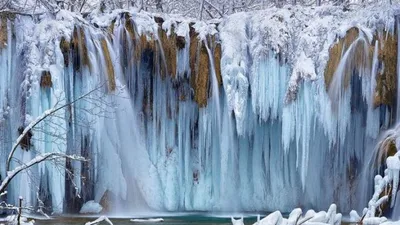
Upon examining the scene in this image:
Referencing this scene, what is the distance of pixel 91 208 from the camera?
16859 millimetres

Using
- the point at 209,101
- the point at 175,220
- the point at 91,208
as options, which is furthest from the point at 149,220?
the point at 209,101

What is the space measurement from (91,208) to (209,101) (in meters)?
3.86

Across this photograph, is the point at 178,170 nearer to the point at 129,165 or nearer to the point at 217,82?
the point at 129,165

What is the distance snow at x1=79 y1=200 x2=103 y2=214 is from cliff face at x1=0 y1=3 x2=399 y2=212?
0.61 feet

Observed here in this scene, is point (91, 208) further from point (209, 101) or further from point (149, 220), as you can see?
point (209, 101)

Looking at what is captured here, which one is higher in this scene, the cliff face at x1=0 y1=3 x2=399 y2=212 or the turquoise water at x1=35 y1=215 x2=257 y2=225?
the cliff face at x1=0 y1=3 x2=399 y2=212

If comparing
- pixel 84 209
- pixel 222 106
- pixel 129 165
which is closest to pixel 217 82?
pixel 222 106

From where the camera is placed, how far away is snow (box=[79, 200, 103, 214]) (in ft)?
54.9

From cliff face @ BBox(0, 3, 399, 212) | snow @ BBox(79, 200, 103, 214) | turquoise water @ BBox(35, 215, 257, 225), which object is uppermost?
cliff face @ BBox(0, 3, 399, 212)

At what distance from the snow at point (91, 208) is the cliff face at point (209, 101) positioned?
0.19 m

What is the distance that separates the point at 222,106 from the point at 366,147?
142 inches

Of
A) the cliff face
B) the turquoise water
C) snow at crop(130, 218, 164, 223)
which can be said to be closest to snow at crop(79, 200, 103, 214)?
the cliff face

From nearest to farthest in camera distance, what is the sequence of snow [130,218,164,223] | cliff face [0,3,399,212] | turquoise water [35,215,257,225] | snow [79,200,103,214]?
1. turquoise water [35,215,257,225]
2. snow [130,218,164,223]
3. cliff face [0,3,399,212]
4. snow [79,200,103,214]

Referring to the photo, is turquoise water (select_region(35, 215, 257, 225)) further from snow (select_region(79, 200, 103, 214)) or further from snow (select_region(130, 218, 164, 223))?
snow (select_region(79, 200, 103, 214))
